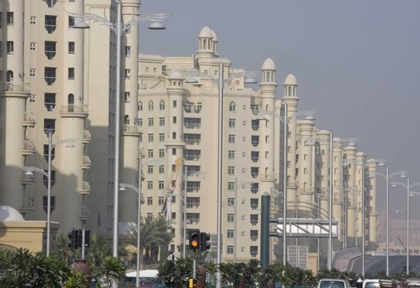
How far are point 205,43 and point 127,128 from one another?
7244cm

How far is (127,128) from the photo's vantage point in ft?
385

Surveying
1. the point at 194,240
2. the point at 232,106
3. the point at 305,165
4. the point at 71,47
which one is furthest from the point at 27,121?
the point at 305,165

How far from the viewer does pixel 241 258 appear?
16650 cm

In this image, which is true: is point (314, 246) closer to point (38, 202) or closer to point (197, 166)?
point (197, 166)

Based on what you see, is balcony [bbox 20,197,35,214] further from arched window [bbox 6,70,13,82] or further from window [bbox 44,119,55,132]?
window [bbox 44,119,55,132]

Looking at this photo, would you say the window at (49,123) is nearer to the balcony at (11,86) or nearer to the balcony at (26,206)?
the balcony at (26,206)

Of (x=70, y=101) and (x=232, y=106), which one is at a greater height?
(x=232, y=106)

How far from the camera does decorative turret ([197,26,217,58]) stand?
611 ft

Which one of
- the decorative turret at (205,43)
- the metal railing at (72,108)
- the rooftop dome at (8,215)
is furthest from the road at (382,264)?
the rooftop dome at (8,215)

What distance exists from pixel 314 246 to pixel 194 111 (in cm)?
3275

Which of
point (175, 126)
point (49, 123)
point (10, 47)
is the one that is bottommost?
point (49, 123)

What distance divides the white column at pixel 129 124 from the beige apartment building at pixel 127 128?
11 centimetres

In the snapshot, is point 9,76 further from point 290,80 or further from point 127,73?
point 290,80

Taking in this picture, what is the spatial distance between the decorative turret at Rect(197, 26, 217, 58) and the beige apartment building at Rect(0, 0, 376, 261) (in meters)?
0.14
